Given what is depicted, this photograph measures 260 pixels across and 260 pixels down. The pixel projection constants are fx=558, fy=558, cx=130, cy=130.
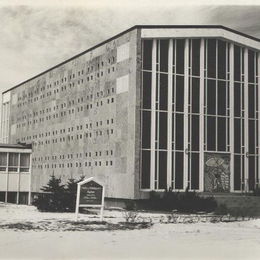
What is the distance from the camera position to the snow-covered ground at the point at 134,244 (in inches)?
493

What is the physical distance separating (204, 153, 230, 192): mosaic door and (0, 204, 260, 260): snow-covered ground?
16092mm

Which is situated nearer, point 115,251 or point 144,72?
point 115,251

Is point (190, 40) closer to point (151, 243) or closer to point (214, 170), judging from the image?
point (214, 170)

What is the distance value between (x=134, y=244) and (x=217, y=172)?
67.7 ft

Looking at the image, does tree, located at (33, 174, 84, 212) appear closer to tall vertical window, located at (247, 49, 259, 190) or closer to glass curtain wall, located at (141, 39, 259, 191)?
glass curtain wall, located at (141, 39, 259, 191)

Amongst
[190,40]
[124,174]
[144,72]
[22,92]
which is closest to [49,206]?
[124,174]

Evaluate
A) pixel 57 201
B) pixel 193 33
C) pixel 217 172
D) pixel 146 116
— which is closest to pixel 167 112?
pixel 146 116

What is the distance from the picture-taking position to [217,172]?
33750 millimetres

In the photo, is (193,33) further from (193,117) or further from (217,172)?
(217,172)

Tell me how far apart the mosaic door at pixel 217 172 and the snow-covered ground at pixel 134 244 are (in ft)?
52.8

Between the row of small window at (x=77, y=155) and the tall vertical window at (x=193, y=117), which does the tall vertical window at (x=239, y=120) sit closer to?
the tall vertical window at (x=193, y=117)

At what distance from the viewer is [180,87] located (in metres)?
32.6

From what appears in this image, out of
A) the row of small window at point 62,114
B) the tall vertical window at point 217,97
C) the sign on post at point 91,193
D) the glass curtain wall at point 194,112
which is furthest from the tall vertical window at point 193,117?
the sign on post at point 91,193

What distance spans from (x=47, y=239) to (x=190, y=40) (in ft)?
70.6
